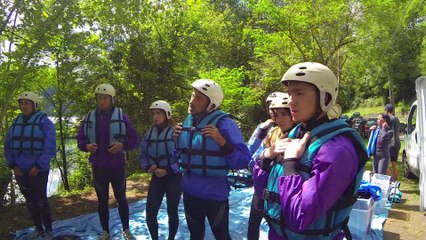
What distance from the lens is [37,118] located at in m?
4.64

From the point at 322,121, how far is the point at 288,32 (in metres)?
9.20

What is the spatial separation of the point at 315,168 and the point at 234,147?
5.18 ft

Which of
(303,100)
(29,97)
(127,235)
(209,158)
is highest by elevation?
(29,97)

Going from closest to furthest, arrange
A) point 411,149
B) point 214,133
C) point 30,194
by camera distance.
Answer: point 214,133, point 30,194, point 411,149

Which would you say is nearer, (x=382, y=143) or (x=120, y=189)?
(x=120, y=189)

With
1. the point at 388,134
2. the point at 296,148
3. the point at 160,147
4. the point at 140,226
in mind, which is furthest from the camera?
the point at 388,134

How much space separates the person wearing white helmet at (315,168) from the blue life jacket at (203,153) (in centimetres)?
128

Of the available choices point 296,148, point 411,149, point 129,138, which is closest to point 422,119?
point 411,149

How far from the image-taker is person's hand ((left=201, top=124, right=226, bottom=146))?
3193mm

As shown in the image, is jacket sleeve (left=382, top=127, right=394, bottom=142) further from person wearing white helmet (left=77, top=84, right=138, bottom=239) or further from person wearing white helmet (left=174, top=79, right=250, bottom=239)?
person wearing white helmet (left=77, top=84, right=138, bottom=239)

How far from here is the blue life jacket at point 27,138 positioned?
4523mm

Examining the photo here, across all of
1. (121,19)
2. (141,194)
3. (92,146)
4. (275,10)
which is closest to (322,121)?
(92,146)

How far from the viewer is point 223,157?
3.31 m

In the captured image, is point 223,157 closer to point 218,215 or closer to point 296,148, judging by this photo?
point 218,215
